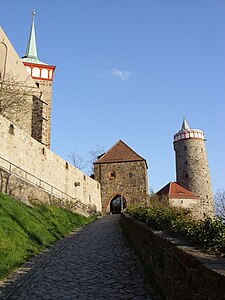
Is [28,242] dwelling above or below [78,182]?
below

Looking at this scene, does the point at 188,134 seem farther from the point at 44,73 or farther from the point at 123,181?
the point at 44,73

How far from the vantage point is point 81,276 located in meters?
6.01

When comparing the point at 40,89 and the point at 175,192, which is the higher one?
the point at 40,89

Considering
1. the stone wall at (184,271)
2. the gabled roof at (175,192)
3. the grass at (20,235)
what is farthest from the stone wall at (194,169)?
the stone wall at (184,271)

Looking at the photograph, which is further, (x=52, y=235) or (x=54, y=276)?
(x=52, y=235)

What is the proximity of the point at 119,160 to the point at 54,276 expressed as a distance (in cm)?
2934

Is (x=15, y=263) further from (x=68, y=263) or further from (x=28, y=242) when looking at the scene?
(x=28, y=242)

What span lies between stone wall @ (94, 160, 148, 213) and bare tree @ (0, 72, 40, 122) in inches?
520

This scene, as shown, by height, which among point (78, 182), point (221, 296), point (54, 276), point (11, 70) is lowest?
point (54, 276)

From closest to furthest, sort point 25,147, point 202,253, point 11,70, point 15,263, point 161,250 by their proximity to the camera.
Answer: point 202,253 → point 161,250 → point 15,263 → point 25,147 → point 11,70

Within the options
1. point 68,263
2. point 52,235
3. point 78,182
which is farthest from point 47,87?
point 68,263

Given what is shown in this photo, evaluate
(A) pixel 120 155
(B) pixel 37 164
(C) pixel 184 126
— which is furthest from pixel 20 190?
(C) pixel 184 126

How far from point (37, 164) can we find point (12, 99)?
507 centimetres

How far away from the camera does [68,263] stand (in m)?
7.24
